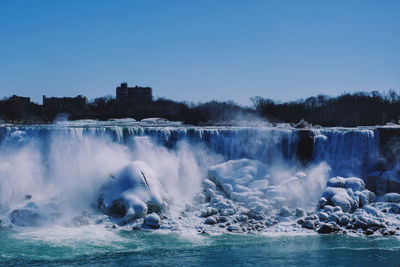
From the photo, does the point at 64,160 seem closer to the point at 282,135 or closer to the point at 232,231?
the point at 232,231

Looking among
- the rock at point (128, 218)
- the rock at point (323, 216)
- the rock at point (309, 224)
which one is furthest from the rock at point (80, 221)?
the rock at point (323, 216)

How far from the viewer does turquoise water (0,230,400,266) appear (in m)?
11.7

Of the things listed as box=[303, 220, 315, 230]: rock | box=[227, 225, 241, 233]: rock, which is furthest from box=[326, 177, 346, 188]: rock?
box=[227, 225, 241, 233]: rock

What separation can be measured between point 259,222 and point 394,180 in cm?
761

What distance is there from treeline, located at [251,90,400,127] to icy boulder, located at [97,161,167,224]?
2579cm

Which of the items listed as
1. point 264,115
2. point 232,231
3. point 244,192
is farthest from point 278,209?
point 264,115

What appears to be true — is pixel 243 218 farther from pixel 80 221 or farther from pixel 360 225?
pixel 80 221

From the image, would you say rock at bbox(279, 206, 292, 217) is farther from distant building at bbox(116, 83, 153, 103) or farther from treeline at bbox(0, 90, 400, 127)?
distant building at bbox(116, 83, 153, 103)

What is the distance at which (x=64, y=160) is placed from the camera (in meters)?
19.9

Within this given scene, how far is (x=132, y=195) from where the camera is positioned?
1608cm

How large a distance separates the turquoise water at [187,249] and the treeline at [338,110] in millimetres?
26650

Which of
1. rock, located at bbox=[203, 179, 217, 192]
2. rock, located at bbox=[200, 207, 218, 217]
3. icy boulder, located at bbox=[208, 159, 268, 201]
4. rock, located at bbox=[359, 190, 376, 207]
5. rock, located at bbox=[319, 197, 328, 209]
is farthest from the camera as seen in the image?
rock, located at bbox=[203, 179, 217, 192]

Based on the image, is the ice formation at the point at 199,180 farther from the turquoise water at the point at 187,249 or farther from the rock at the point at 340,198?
the turquoise water at the point at 187,249

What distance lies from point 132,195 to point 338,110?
1155 inches
